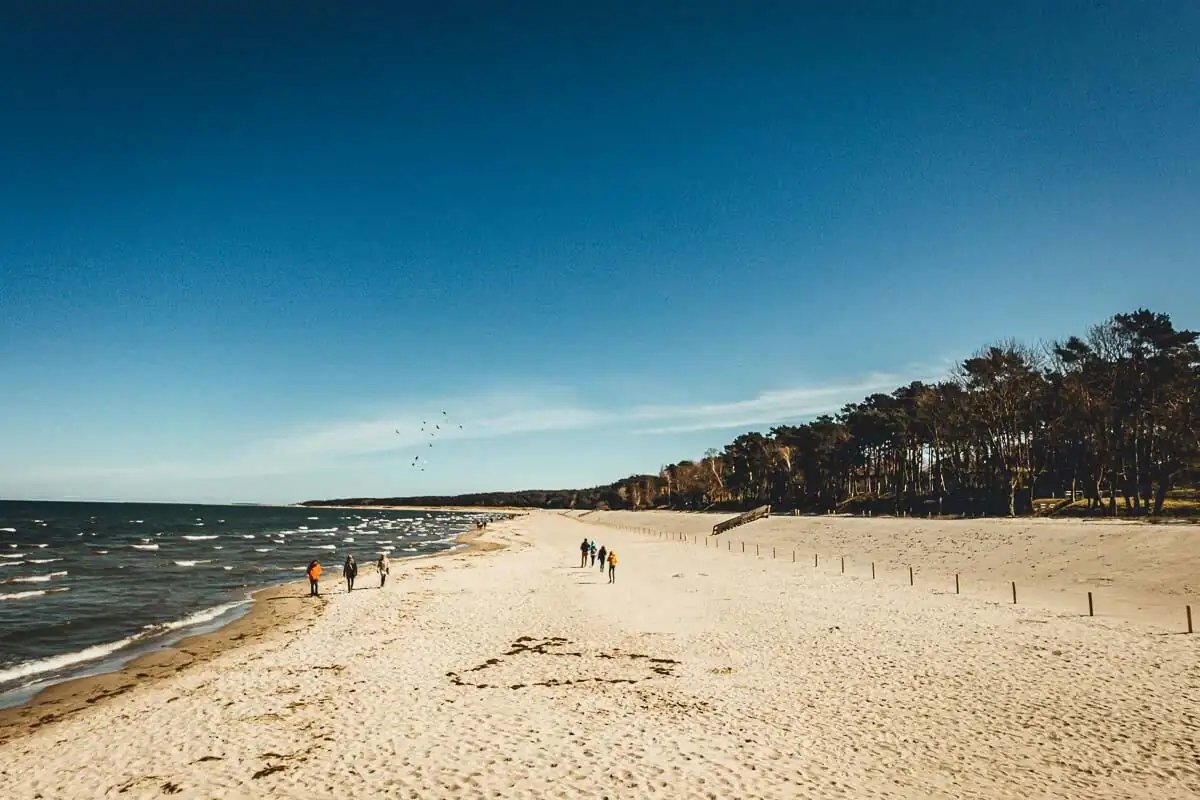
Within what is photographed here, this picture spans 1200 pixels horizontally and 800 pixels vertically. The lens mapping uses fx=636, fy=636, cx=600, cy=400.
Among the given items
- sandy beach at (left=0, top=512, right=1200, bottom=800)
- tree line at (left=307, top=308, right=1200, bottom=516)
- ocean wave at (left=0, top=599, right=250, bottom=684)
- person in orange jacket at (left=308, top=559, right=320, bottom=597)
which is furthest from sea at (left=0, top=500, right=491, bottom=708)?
tree line at (left=307, top=308, right=1200, bottom=516)

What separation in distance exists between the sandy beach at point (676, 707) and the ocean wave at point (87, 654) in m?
3.89

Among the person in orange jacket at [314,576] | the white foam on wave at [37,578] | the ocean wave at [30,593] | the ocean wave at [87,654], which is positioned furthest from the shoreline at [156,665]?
the white foam on wave at [37,578]

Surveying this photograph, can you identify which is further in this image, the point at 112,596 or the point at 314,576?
the point at 112,596

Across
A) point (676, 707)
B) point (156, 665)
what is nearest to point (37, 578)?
point (156, 665)

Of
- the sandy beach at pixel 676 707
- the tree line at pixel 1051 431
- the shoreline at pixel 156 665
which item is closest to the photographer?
the sandy beach at pixel 676 707

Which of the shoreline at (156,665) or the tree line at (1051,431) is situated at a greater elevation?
the tree line at (1051,431)

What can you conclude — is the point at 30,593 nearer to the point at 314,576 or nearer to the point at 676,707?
the point at 314,576

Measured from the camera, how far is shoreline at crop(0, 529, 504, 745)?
14.9 meters

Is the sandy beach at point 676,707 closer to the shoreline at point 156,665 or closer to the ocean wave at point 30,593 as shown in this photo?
the shoreline at point 156,665

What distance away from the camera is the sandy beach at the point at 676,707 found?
9.98 metres

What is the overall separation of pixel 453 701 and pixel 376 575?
2991cm

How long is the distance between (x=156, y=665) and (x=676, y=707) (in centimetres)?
1650

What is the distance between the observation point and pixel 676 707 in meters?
13.1

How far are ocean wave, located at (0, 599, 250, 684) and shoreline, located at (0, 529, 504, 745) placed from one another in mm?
1642
